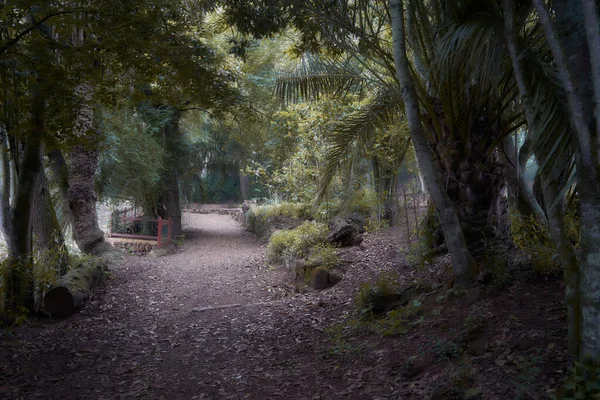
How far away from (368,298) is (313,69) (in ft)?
13.2

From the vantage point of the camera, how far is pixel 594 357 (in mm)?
2666

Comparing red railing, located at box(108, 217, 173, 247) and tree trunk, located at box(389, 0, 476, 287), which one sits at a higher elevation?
tree trunk, located at box(389, 0, 476, 287)

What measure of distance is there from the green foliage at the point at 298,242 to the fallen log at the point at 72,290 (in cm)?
451

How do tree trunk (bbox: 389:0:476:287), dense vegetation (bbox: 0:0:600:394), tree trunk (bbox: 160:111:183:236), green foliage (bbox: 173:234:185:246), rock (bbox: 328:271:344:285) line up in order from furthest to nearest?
tree trunk (bbox: 160:111:183:236) < green foliage (bbox: 173:234:185:246) < rock (bbox: 328:271:344:285) < tree trunk (bbox: 389:0:476:287) < dense vegetation (bbox: 0:0:600:394)

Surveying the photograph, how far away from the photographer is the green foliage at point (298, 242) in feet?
34.7

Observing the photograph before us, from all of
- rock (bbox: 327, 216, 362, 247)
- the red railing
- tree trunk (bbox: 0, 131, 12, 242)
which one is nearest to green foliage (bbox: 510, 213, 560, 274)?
rock (bbox: 327, 216, 362, 247)

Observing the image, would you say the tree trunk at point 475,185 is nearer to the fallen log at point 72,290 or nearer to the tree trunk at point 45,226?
the fallen log at point 72,290

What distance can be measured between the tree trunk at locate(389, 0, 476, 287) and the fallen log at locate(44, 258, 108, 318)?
5.89m

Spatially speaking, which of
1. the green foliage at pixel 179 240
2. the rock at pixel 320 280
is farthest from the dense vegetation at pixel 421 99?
the green foliage at pixel 179 240

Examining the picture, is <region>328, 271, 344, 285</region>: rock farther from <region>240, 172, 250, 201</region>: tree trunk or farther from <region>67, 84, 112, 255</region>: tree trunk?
<region>240, 172, 250, 201</region>: tree trunk

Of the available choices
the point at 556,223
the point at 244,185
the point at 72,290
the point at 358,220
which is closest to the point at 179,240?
the point at 358,220

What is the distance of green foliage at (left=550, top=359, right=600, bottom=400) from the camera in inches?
98.7

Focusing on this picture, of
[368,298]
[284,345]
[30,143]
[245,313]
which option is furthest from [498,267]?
[30,143]

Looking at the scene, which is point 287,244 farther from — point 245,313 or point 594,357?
point 594,357
